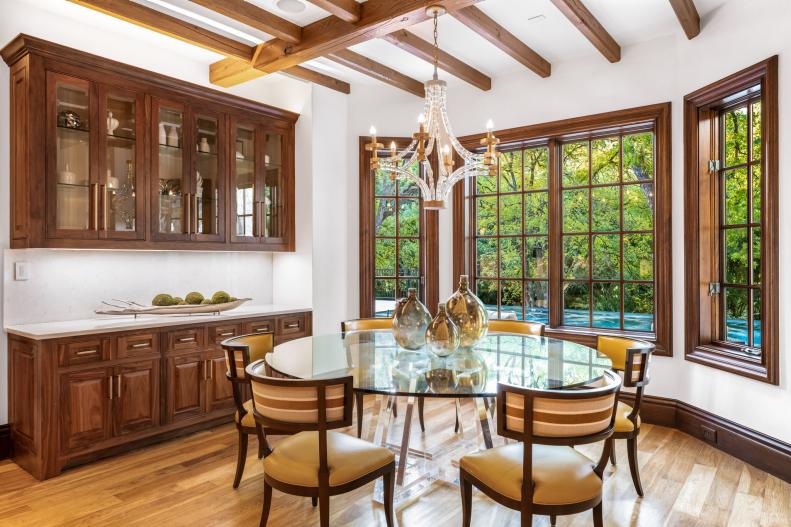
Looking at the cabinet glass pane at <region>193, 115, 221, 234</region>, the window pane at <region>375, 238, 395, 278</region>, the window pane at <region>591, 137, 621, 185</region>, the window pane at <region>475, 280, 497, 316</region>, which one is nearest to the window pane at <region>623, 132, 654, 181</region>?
the window pane at <region>591, 137, 621, 185</region>

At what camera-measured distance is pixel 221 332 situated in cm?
391

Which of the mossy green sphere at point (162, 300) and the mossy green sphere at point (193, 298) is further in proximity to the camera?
the mossy green sphere at point (193, 298)

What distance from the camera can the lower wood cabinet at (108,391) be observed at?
10.0 ft

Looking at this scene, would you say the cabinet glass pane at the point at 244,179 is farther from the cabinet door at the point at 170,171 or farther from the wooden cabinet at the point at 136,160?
the cabinet door at the point at 170,171

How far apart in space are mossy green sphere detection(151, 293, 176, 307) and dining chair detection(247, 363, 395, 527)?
2045mm

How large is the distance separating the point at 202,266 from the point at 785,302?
4146 millimetres

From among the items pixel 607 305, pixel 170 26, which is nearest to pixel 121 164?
pixel 170 26

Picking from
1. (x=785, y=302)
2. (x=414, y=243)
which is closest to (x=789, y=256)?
(x=785, y=302)

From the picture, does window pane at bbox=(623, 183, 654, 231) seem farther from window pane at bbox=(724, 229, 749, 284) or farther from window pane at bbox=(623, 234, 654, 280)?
window pane at bbox=(724, 229, 749, 284)

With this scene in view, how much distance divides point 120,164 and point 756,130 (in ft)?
14.0

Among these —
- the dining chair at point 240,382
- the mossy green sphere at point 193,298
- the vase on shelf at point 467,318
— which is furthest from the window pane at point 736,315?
the mossy green sphere at point 193,298

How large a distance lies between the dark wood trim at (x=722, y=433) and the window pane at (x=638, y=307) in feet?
1.82

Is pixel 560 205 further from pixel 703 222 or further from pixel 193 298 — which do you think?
pixel 193 298

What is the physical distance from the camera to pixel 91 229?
345 cm
